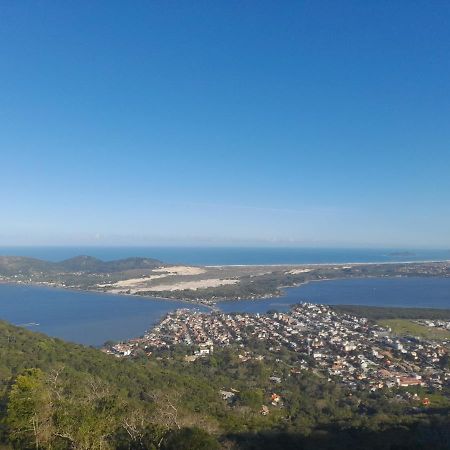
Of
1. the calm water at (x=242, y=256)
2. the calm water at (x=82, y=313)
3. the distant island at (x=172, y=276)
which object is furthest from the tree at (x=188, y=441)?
the calm water at (x=242, y=256)

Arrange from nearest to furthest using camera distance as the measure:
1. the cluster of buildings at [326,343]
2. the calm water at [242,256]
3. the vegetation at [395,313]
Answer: the cluster of buildings at [326,343]
the vegetation at [395,313]
the calm water at [242,256]

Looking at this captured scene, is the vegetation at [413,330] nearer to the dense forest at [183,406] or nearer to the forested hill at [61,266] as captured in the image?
the dense forest at [183,406]

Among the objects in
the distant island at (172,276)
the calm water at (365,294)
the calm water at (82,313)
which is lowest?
the calm water at (82,313)

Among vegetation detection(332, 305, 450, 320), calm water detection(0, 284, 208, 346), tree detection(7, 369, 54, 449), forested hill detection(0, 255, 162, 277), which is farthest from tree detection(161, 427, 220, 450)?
forested hill detection(0, 255, 162, 277)

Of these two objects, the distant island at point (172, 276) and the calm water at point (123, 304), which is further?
the distant island at point (172, 276)

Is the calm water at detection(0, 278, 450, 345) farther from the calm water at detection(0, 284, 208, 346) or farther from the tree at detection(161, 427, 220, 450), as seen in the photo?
the tree at detection(161, 427, 220, 450)

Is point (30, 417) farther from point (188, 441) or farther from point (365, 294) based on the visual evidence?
point (365, 294)

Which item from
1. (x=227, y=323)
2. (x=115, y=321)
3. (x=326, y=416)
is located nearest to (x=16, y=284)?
(x=115, y=321)

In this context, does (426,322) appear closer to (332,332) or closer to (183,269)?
(332,332)

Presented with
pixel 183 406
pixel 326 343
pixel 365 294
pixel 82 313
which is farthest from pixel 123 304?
pixel 183 406
